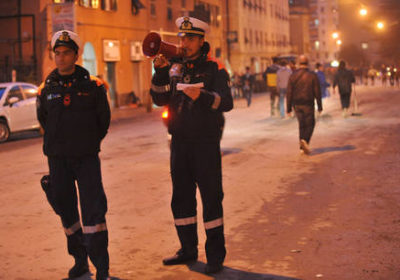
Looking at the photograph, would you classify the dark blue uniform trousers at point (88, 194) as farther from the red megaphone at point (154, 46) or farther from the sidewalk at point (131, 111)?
the sidewalk at point (131, 111)

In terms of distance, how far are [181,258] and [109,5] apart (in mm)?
32656

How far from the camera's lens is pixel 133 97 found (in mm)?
38469

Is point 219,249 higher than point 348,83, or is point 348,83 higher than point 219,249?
point 348,83

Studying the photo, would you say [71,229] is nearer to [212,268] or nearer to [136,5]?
[212,268]

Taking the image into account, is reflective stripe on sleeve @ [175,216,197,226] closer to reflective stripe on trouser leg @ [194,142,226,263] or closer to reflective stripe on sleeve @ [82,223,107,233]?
reflective stripe on trouser leg @ [194,142,226,263]

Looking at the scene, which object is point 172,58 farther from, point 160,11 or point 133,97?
point 160,11

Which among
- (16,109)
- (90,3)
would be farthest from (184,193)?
(90,3)

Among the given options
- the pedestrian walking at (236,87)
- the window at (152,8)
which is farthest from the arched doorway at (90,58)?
the pedestrian walking at (236,87)

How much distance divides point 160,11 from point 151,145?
29.0 metres

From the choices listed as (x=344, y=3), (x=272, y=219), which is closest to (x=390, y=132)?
(x=272, y=219)

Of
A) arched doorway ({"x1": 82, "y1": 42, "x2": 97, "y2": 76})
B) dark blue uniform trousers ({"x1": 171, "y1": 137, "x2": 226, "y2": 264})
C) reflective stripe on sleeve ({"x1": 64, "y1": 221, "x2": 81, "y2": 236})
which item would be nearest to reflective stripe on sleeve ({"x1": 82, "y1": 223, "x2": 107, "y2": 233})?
reflective stripe on sleeve ({"x1": 64, "y1": 221, "x2": 81, "y2": 236})

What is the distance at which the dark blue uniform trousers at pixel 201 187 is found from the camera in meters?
5.57

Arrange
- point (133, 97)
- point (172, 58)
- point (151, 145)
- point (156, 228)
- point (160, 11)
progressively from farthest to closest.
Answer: point (160, 11), point (133, 97), point (151, 145), point (156, 228), point (172, 58)

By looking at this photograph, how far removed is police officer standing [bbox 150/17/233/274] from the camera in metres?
5.52
